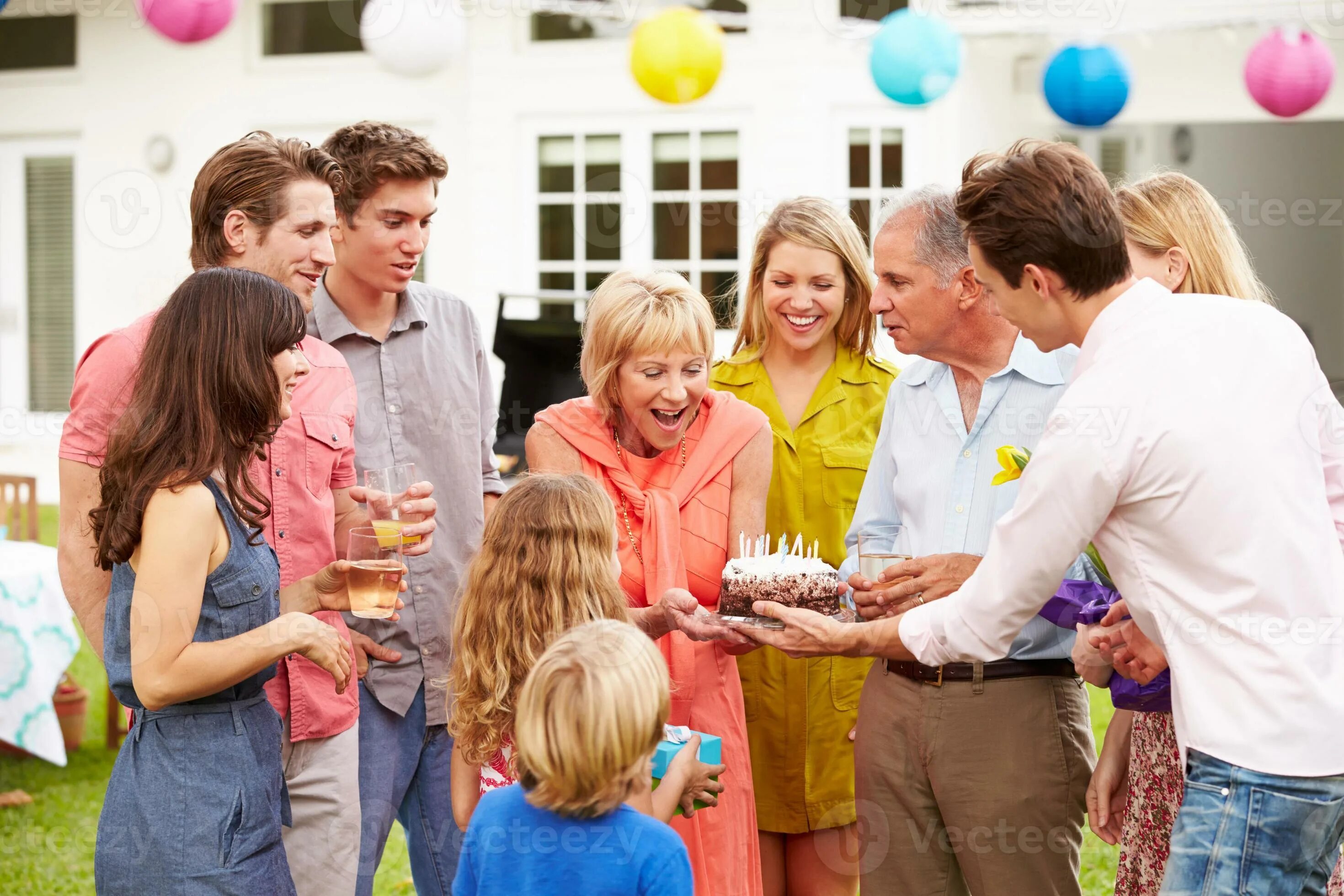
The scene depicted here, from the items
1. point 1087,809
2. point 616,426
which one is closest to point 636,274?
point 616,426

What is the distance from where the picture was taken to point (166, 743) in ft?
6.14

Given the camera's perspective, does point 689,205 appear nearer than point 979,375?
No

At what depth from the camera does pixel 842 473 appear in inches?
113

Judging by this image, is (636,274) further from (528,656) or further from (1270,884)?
(1270,884)

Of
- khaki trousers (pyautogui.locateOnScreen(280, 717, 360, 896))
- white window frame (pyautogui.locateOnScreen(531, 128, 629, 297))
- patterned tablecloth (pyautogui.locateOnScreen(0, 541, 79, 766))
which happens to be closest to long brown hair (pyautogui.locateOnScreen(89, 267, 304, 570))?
khaki trousers (pyautogui.locateOnScreen(280, 717, 360, 896))

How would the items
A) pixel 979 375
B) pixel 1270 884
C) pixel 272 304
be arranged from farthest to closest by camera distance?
pixel 979 375 → pixel 272 304 → pixel 1270 884

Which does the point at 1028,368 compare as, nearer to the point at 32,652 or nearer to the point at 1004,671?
the point at 1004,671

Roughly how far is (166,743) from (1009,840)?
1.48 m

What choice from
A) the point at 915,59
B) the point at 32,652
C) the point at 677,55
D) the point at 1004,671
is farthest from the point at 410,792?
the point at 915,59

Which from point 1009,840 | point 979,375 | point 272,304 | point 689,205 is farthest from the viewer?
point 689,205

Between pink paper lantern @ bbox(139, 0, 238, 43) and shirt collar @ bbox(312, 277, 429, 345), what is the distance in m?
2.92

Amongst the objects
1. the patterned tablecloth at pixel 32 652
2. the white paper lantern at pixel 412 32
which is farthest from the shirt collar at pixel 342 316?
the white paper lantern at pixel 412 32

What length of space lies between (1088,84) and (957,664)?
14.0 feet

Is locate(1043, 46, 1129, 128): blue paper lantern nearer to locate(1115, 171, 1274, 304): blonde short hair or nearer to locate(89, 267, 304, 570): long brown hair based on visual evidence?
locate(1115, 171, 1274, 304): blonde short hair
